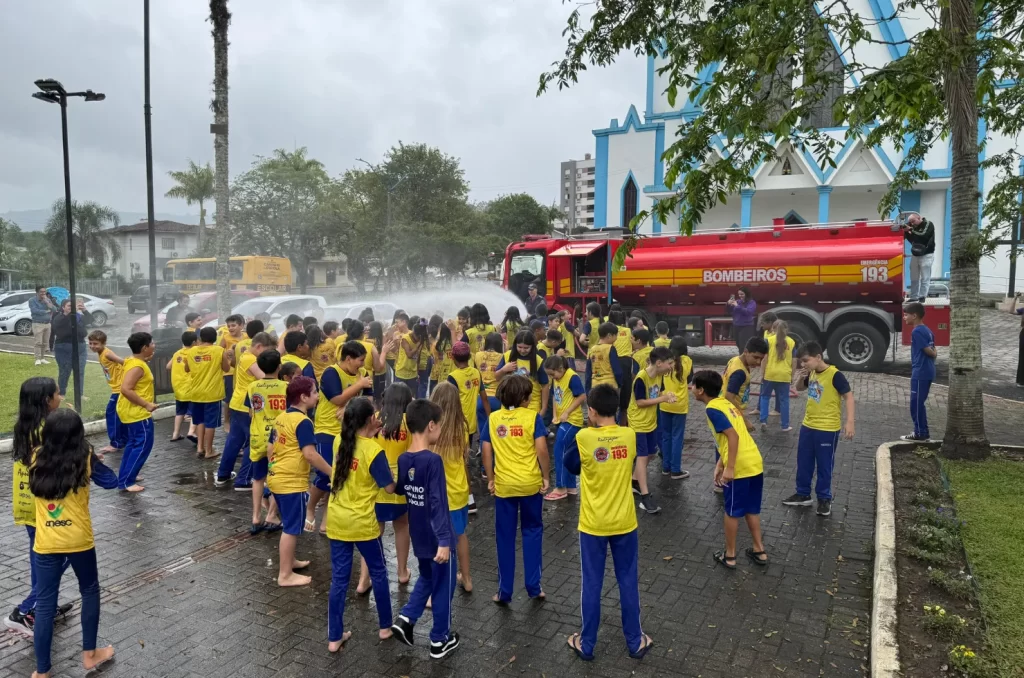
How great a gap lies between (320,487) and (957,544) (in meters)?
5.06

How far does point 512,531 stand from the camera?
486cm

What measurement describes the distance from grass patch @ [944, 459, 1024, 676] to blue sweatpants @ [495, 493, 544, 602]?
109 inches

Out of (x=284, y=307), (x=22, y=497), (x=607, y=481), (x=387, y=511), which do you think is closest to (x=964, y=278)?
(x=607, y=481)

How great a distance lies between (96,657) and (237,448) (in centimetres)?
337

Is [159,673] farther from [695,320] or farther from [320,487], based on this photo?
[695,320]

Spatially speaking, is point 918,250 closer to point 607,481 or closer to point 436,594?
point 607,481

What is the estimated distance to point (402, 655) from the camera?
14.2 feet

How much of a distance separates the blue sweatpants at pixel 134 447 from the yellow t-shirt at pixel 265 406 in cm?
189

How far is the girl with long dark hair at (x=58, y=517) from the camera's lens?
3.92 meters

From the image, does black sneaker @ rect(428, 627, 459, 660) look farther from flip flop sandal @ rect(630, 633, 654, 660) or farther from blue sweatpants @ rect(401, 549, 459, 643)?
flip flop sandal @ rect(630, 633, 654, 660)

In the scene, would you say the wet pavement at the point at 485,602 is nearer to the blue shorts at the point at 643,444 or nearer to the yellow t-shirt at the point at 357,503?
the blue shorts at the point at 643,444

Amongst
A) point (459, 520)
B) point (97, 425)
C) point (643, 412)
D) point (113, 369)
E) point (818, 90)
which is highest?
point (818, 90)

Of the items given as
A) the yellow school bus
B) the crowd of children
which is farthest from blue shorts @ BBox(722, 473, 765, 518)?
the yellow school bus

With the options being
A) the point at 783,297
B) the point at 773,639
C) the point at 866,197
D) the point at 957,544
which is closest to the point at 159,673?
the point at 773,639
